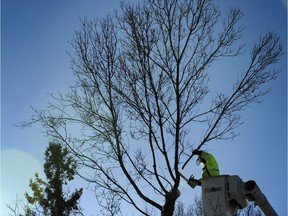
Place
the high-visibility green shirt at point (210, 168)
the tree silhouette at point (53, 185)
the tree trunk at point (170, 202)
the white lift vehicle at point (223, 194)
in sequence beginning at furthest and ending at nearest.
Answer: the tree silhouette at point (53, 185) < the tree trunk at point (170, 202) < the high-visibility green shirt at point (210, 168) < the white lift vehicle at point (223, 194)

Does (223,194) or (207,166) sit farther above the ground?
(207,166)

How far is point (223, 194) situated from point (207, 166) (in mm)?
798

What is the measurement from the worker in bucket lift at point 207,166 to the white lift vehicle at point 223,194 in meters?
0.38

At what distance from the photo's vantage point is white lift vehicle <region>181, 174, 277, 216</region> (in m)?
5.84

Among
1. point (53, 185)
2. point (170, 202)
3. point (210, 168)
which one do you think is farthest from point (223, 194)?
point (53, 185)

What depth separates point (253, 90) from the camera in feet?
27.5

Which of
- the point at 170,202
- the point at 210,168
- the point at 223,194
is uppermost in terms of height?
the point at 210,168

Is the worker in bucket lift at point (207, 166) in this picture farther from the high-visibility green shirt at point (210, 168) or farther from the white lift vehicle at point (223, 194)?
the white lift vehicle at point (223, 194)

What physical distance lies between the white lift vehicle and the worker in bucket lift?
38 centimetres

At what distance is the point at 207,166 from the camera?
260 inches

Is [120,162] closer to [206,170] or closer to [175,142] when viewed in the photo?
[175,142]

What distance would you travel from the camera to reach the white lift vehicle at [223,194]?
19.1 ft

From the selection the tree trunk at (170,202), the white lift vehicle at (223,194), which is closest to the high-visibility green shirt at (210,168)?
the white lift vehicle at (223,194)

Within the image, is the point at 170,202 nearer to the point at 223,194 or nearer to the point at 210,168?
the point at 210,168
